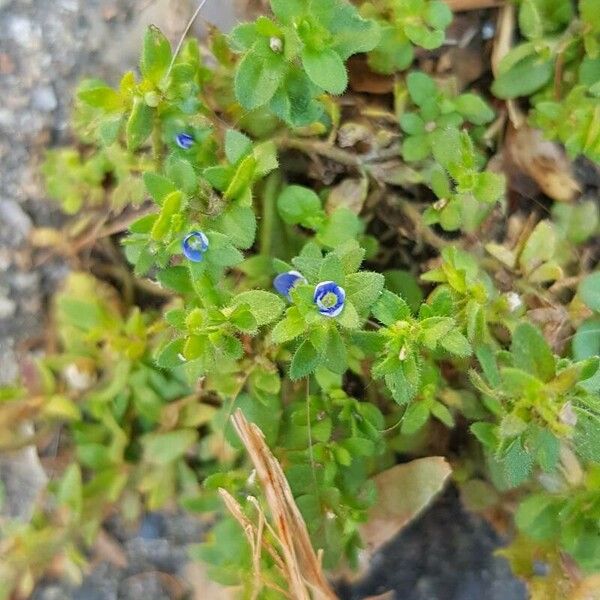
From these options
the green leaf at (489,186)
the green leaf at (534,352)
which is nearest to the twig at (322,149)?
the green leaf at (489,186)

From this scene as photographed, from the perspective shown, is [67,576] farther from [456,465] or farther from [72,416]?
[456,465]

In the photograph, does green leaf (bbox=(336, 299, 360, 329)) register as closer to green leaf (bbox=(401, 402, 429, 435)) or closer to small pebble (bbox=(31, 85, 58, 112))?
green leaf (bbox=(401, 402, 429, 435))

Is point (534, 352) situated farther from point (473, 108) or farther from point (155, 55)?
point (155, 55)

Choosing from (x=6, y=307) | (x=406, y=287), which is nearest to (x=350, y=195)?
(x=406, y=287)

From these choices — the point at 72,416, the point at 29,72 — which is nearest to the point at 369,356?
the point at 72,416

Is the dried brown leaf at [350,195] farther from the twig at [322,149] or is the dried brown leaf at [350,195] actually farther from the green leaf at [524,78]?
the green leaf at [524,78]
